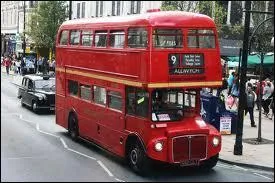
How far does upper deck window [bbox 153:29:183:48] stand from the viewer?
11.3 meters

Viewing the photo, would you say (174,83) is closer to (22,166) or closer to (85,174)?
(85,174)

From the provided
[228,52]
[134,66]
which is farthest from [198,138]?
[228,52]

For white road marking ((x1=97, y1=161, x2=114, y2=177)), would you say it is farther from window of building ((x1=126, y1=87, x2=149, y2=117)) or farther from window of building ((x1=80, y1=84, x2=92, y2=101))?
window of building ((x1=80, y1=84, x2=92, y2=101))

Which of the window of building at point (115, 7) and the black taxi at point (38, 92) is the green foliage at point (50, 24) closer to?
the window of building at point (115, 7)

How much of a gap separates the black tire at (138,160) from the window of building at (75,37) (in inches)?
187

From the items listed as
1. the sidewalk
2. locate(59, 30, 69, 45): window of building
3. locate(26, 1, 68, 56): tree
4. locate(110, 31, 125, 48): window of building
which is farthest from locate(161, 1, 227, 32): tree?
locate(110, 31, 125, 48): window of building

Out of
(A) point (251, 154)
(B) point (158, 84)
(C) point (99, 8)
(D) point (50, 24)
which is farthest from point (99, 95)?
(D) point (50, 24)

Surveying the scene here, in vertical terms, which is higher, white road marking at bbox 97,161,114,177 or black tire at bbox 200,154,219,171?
black tire at bbox 200,154,219,171

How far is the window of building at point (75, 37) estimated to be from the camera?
51.5 feet

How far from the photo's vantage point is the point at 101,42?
45.5ft

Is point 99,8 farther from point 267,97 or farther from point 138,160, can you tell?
point 138,160

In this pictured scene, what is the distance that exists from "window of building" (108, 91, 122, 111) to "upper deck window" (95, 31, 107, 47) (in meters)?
1.33

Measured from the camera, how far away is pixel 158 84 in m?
11.2

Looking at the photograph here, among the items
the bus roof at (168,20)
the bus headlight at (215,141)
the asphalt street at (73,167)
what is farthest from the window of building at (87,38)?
the bus headlight at (215,141)
